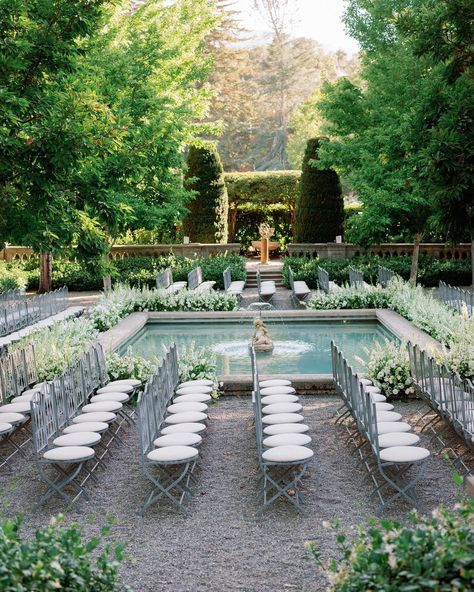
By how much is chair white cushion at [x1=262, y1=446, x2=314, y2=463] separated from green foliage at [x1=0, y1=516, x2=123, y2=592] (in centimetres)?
324

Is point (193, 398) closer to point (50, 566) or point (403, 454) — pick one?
point (403, 454)

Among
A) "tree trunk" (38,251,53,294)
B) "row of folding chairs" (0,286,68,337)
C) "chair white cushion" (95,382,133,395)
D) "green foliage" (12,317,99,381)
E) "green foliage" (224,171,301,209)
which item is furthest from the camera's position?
"green foliage" (224,171,301,209)

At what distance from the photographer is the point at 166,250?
1186 inches

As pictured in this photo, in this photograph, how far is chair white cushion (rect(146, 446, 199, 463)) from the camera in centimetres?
742

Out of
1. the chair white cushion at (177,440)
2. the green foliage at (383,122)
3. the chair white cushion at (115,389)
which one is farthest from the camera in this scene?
the green foliage at (383,122)

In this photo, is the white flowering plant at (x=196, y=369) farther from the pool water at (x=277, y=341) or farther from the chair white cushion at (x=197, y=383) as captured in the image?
the pool water at (x=277, y=341)

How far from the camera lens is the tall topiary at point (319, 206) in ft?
98.3

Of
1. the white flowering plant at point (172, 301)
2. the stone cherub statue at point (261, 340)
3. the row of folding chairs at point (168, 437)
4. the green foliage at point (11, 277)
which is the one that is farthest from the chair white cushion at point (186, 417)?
the green foliage at point (11, 277)

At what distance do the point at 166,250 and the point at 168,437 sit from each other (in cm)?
2242

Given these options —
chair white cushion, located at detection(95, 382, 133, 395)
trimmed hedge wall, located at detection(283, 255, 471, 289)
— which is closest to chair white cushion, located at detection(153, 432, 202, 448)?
chair white cushion, located at detection(95, 382, 133, 395)

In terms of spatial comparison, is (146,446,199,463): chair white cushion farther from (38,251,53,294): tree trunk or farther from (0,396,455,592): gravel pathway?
(38,251,53,294): tree trunk

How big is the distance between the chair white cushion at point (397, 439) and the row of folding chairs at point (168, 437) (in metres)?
1.96

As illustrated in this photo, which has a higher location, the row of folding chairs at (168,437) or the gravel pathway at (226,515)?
the row of folding chairs at (168,437)

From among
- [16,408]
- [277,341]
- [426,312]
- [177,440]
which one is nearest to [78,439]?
[177,440]
